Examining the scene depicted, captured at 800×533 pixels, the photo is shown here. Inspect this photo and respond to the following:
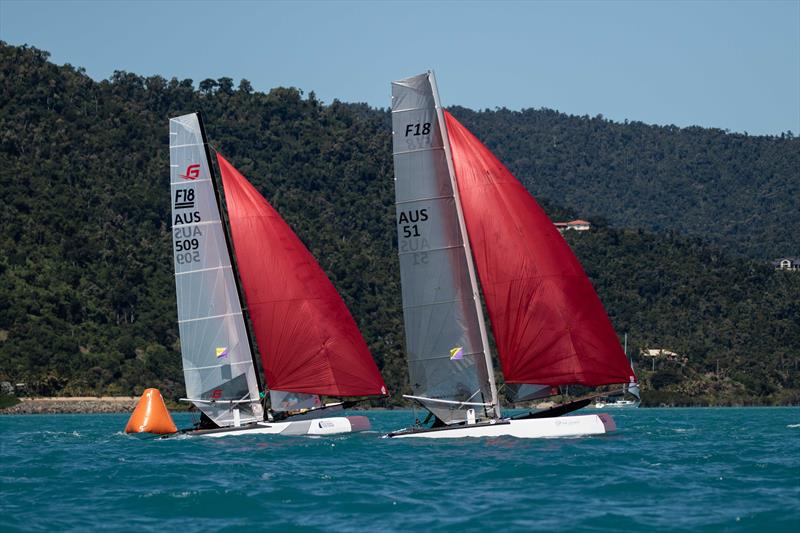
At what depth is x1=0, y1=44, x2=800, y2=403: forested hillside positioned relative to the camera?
12312cm

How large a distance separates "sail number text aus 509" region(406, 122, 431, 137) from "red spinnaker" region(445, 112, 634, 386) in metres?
1.07

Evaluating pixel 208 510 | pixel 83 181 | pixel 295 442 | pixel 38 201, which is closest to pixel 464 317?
pixel 295 442

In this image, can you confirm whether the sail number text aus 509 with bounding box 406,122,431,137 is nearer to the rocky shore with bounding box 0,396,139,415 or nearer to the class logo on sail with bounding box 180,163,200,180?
the class logo on sail with bounding box 180,163,200,180

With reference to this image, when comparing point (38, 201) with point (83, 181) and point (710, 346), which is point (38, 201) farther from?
point (710, 346)

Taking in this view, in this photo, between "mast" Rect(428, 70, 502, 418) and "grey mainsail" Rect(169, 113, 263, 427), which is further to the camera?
"grey mainsail" Rect(169, 113, 263, 427)

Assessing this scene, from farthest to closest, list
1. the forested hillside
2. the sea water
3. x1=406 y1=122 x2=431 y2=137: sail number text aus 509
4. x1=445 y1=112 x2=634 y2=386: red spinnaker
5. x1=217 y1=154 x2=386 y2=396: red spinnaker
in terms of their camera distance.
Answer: the forested hillside < x1=217 y1=154 x2=386 y2=396: red spinnaker < x1=406 y1=122 x2=431 y2=137: sail number text aus 509 < x1=445 y1=112 x2=634 y2=386: red spinnaker < the sea water

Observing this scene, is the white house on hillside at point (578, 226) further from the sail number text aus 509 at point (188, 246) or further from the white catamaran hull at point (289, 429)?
the sail number text aus 509 at point (188, 246)

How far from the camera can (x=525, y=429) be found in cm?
3750

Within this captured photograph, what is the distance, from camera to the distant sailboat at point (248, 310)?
44.3 m

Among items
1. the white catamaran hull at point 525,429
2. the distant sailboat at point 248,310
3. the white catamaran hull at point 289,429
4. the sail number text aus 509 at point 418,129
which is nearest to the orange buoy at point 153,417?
A: the distant sailboat at point 248,310

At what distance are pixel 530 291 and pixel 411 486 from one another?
10648 mm

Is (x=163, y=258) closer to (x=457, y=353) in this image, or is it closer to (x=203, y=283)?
(x=203, y=283)

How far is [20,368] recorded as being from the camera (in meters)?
117

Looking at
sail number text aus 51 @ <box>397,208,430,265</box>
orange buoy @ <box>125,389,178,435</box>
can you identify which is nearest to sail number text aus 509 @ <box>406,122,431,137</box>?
sail number text aus 51 @ <box>397,208,430,265</box>
